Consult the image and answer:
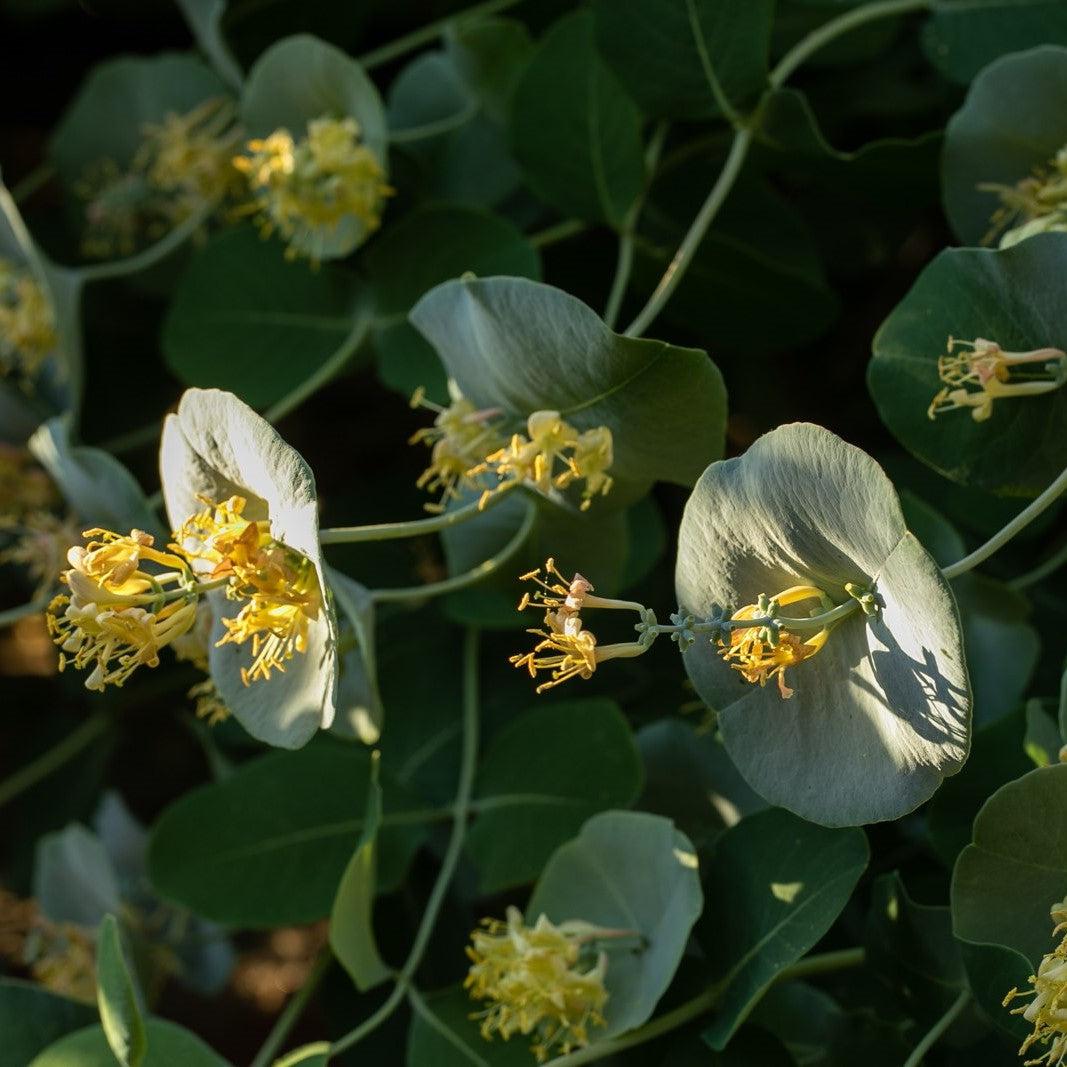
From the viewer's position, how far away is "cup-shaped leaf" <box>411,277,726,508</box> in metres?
0.56

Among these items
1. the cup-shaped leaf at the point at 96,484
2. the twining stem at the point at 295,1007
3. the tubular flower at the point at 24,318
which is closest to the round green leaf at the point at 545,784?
the twining stem at the point at 295,1007

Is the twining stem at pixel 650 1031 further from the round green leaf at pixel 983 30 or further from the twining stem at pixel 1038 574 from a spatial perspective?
the round green leaf at pixel 983 30

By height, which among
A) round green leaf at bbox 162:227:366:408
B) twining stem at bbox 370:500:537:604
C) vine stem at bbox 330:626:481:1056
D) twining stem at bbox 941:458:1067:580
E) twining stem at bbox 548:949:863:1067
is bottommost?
vine stem at bbox 330:626:481:1056

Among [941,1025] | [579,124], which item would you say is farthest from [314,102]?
[941,1025]

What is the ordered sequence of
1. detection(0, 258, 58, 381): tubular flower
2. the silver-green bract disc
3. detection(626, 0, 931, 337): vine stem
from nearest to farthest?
the silver-green bract disc
detection(626, 0, 931, 337): vine stem
detection(0, 258, 58, 381): tubular flower

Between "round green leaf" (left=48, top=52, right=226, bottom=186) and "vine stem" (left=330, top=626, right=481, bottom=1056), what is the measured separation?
0.41 m

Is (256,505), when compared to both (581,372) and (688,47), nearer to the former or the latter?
(581,372)

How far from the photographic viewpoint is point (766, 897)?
62cm

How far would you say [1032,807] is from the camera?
0.55 metres

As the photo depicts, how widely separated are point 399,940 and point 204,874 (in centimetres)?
13

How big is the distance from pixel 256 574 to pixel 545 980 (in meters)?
0.23

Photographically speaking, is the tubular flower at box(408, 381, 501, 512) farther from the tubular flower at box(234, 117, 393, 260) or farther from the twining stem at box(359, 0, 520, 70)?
the twining stem at box(359, 0, 520, 70)

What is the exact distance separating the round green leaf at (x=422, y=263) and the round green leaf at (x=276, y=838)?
8.9 inches

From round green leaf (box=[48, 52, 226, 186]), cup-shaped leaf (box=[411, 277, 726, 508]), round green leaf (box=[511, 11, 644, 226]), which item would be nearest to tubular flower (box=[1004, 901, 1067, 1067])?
cup-shaped leaf (box=[411, 277, 726, 508])
